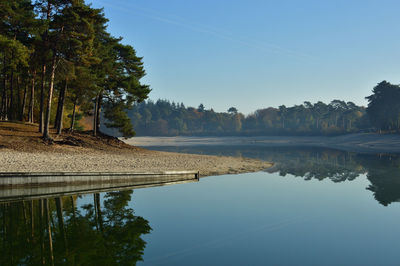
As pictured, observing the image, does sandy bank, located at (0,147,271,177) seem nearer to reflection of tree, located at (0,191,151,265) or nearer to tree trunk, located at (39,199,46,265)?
tree trunk, located at (39,199,46,265)

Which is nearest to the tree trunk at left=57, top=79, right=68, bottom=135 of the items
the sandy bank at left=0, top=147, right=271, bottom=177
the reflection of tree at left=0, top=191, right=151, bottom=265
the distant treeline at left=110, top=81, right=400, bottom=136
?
the sandy bank at left=0, top=147, right=271, bottom=177

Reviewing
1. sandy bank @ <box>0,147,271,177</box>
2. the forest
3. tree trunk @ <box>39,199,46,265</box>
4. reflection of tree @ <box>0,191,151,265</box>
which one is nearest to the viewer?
tree trunk @ <box>39,199,46,265</box>

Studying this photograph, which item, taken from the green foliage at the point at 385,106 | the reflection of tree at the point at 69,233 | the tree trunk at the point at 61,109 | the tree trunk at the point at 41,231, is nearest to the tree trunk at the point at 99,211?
the reflection of tree at the point at 69,233

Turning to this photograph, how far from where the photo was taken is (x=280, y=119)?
152 meters

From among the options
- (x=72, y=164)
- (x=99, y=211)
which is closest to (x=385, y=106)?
(x=72, y=164)

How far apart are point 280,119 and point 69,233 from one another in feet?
487

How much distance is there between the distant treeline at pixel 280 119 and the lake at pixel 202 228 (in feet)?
271

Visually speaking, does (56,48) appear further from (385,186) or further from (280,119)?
(280,119)

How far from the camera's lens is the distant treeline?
9112 cm

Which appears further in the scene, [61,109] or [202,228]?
[61,109]

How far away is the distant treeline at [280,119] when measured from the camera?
3588 inches

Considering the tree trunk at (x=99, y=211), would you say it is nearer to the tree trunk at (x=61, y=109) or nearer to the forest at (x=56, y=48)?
the forest at (x=56, y=48)

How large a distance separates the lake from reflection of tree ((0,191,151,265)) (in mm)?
26

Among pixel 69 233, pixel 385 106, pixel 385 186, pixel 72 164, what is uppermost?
pixel 385 106
